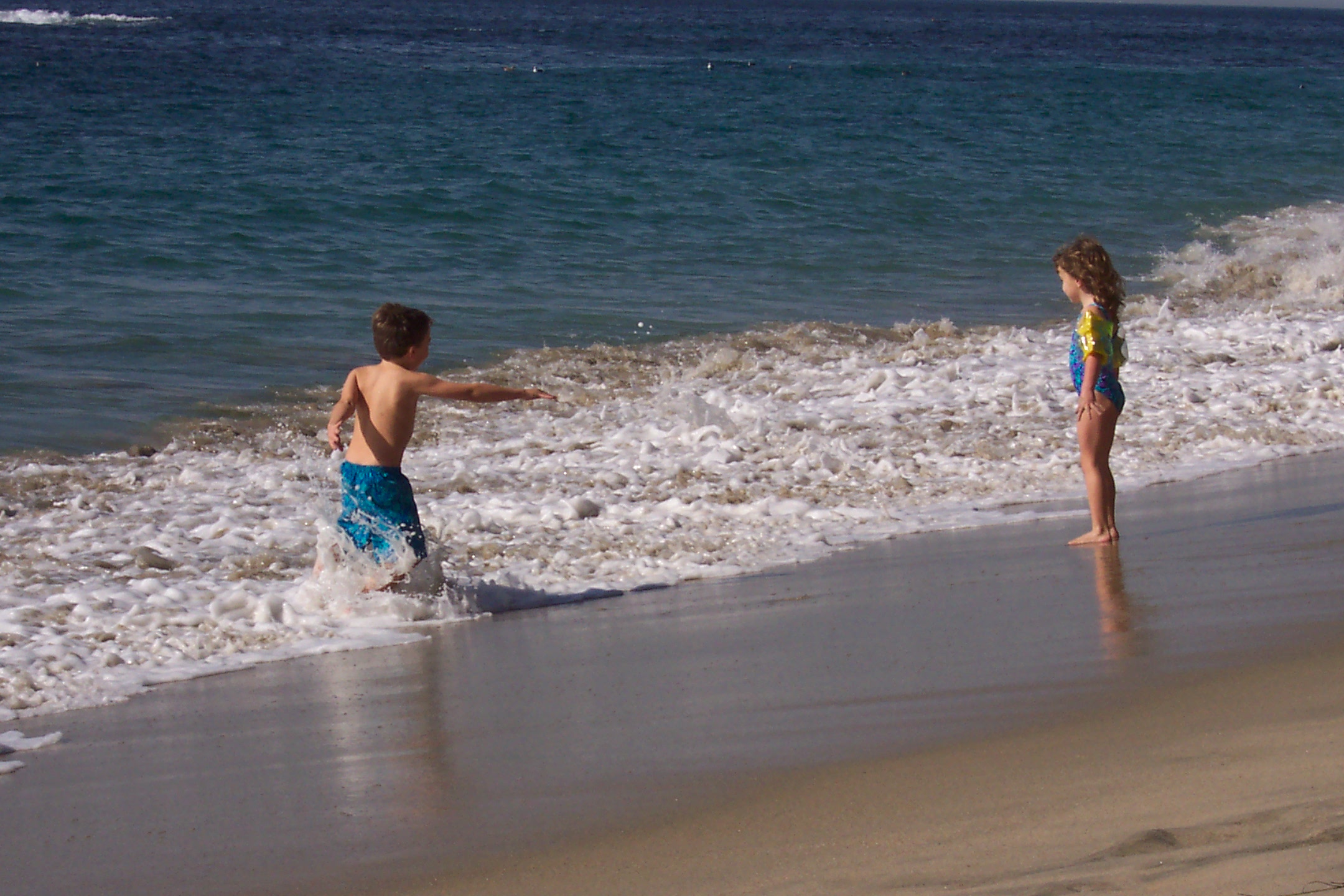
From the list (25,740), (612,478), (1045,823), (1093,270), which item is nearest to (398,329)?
(25,740)

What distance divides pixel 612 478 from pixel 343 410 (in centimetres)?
241

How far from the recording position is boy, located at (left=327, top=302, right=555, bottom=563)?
583 cm

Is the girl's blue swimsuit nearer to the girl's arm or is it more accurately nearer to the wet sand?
the girl's arm

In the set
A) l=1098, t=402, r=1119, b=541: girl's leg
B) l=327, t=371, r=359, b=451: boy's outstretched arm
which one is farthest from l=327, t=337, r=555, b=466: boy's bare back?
l=1098, t=402, r=1119, b=541: girl's leg

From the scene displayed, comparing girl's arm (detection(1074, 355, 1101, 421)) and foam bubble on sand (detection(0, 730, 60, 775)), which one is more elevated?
girl's arm (detection(1074, 355, 1101, 421))

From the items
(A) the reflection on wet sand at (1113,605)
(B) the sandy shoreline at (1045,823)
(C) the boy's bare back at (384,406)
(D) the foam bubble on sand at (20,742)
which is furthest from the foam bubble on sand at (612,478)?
(B) the sandy shoreline at (1045,823)

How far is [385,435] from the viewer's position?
5.90 m

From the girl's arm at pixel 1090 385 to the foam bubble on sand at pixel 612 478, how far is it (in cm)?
88

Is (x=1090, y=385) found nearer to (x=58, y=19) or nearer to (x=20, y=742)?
(x=20, y=742)

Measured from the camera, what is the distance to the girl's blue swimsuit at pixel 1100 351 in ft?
20.4

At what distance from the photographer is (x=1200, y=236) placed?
2047 centimetres

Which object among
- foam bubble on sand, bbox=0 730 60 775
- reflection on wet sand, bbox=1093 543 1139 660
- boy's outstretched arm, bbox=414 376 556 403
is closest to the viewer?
foam bubble on sand, bbox=0 730 60 775

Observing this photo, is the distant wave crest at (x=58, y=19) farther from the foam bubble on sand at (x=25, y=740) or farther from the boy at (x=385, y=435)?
the foam bubble on sand at (x=25, y=740)

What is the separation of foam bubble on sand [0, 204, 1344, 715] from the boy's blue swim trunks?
11 centimetres
